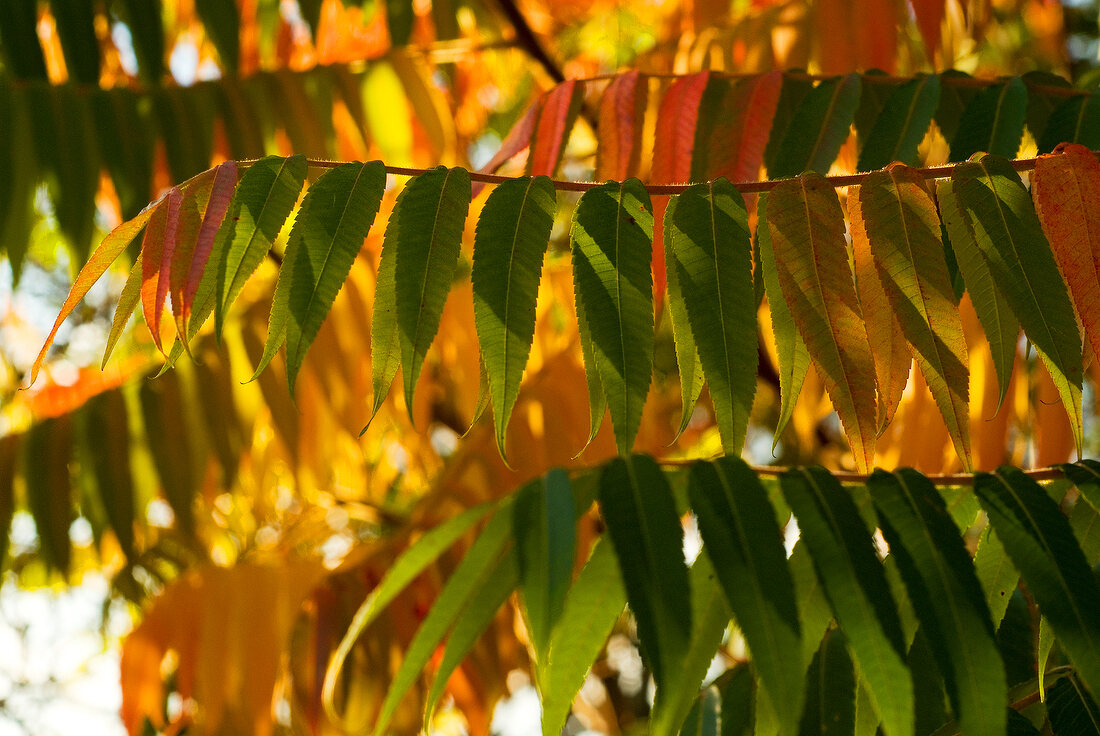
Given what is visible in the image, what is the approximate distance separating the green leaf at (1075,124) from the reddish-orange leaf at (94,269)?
1.16 m

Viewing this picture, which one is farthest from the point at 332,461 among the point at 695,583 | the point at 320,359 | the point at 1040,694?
the point at 1040,694

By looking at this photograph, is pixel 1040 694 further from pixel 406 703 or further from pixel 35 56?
pixel 35 56

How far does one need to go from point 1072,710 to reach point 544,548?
526 millimetres

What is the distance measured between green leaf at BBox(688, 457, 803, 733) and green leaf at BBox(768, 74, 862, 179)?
596mm

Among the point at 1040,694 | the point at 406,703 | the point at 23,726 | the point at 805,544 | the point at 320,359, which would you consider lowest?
the point at 23,726

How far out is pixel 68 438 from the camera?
7.43 feet

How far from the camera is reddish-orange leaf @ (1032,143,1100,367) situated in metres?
0.99

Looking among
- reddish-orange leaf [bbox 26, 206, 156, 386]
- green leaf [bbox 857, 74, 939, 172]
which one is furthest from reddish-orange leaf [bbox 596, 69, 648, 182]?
reddish-orange leaf [bbox 26, 206, 156, 386]

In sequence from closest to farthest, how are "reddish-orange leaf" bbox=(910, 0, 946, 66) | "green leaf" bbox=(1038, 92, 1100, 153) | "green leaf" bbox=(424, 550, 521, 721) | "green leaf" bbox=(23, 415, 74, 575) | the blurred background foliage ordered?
"green leaf" bbox=(424, 550, 521, 721) < "green leaf" bbox=(1038, 92, 1100, 153) < "reddish-orange leaf" bbox=(910, 0, 946, 66) < the blurred background foliage < "green leaf" bbox=(23, 415, 74, 575)

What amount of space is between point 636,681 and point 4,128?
171 inches

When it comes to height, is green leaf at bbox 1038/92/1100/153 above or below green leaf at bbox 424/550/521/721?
above

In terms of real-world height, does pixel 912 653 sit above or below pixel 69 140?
below

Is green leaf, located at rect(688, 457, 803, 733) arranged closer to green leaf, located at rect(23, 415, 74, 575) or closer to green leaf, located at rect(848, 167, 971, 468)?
green leaf, located at rect(848, 167, 971, 468)

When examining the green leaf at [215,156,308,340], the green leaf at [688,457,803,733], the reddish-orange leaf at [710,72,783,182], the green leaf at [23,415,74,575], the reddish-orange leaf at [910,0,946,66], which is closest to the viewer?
the green leaf at [688,457,803,733]
